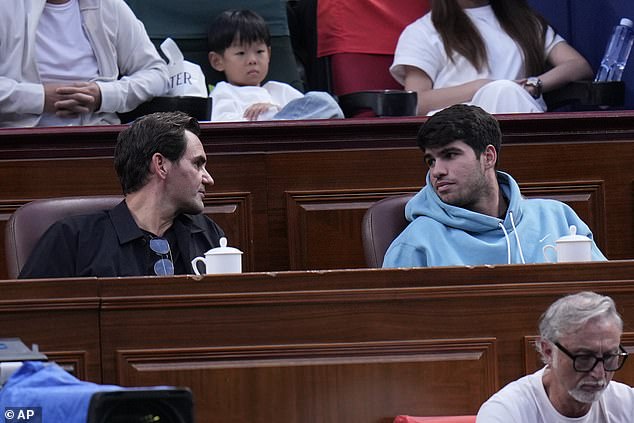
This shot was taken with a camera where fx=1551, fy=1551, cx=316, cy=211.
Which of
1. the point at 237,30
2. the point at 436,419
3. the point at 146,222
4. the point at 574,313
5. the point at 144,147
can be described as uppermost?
the point at 237,30

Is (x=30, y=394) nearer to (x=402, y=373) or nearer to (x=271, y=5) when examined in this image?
(x=402, y=373)

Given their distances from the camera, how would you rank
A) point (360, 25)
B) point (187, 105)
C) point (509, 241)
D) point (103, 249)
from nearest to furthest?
1. point (103, 249)
2. point (509, 241)
3. point (187, 105)
4. point (360, 25)

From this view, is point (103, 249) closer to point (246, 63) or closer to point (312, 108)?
point (312, 108)

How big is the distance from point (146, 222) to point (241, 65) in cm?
149

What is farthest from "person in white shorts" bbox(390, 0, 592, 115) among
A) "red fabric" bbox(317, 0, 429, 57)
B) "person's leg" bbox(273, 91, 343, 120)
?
"person's leg" bbox(273, 91, 343, 120)

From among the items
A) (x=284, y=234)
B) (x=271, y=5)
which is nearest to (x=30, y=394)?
(x=284, y=234)

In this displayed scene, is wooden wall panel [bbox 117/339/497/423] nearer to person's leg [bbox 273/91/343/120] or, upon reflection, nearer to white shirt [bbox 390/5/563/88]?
person's leg [bbox 273/91/343/120]

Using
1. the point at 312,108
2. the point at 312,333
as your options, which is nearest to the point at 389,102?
the point at 312,108

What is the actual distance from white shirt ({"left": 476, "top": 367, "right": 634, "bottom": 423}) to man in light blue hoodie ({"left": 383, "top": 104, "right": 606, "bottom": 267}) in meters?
0.86

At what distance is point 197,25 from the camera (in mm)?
5551

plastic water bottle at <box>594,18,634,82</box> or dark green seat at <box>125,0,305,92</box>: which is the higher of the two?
dark green seat at <box>125,0,305,92</box>

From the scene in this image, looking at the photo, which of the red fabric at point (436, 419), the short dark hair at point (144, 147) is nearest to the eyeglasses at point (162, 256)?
the short dark hair at point (144, 147)

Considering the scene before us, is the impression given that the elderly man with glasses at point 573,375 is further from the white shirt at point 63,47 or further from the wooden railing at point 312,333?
the white shirt at point 63,47

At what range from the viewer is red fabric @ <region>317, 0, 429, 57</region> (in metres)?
5.64
